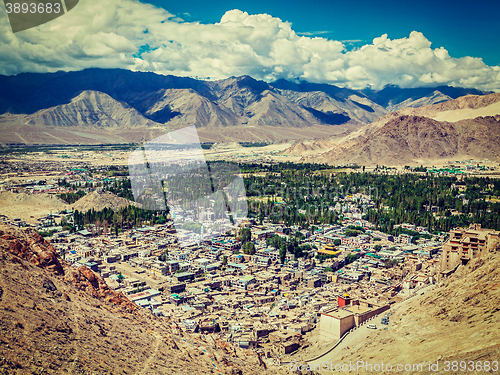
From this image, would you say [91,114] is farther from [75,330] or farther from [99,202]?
[75,330]

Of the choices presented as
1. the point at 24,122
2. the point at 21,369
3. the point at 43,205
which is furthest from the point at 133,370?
the point at 24,122

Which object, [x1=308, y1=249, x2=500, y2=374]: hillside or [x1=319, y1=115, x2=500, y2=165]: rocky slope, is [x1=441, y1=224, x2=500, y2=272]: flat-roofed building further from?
[x1=319, y1=115, x2=500, y2=165]: rocky slope

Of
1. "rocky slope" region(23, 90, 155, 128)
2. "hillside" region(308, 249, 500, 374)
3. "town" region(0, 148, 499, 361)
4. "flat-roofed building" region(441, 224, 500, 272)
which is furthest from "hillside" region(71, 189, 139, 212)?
"rocky slope" region(23, 90, 155, 128)

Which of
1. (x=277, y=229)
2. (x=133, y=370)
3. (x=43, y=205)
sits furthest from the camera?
(x=43, y=205)

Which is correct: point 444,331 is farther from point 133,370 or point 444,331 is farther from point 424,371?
point 133,370

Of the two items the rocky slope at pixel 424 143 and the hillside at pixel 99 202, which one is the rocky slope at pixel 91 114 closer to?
the rocky slope at pixel 424 143

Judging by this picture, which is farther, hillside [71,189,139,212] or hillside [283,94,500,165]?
hillside [283,94,500,165]
